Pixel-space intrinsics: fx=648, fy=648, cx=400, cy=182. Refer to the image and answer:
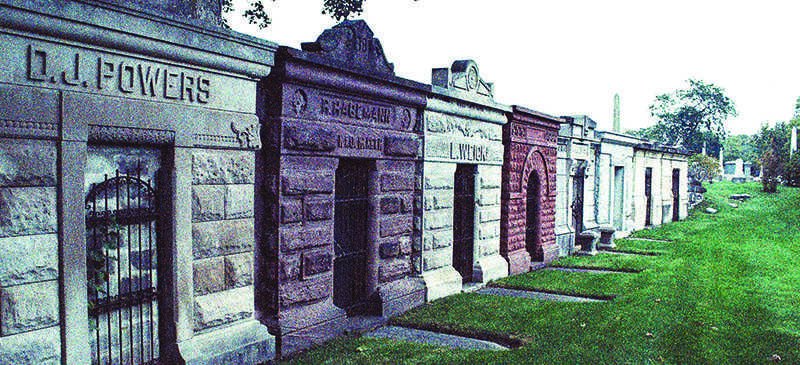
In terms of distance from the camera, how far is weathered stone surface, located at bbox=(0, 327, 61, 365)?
4287 millimetres

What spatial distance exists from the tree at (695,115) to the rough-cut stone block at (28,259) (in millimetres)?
66238

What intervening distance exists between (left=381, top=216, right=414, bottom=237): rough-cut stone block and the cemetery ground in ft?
3.65

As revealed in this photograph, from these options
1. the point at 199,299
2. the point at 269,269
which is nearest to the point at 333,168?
the point at 269,269

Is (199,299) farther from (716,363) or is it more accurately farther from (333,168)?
(716,363)

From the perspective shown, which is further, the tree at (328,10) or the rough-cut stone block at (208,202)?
the tree at (328,10)

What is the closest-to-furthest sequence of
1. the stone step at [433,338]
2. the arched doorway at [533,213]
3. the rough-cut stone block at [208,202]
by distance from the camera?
the rough-cut stone block at [208,202] → the stone step at [433,338] → the arched doorway at [533,213]

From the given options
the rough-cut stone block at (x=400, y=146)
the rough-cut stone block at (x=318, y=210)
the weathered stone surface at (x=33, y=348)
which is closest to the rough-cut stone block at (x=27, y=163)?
the weathered stone surface at (x=33, y=348)

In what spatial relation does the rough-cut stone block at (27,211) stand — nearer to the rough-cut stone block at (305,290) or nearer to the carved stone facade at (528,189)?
the rough-cut stone block at (305,290)

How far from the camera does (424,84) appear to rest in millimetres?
8953

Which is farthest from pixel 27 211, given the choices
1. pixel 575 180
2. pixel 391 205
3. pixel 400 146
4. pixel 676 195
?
pixel 676 195

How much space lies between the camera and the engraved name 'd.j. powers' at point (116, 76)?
4.45 meters

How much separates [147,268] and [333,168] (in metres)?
2.45

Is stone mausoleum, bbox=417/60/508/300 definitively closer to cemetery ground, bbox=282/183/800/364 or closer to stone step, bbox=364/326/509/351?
cemetery ground, bbox=282/183/800/364

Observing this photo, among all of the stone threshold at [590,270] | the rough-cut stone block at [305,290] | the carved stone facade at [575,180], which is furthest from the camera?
the carved stone facade at [575,180]
